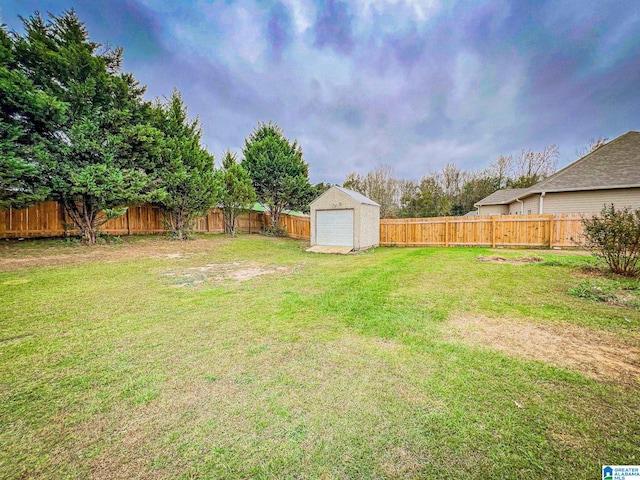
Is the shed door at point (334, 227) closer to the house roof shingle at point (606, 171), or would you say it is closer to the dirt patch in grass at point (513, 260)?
the dirt patch in grass at point (513, 260)

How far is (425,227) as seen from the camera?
14.0 m

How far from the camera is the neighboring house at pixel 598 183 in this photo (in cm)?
1125

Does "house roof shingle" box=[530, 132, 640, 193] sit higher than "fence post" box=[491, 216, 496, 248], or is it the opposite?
"house roof shingle" box=[530, 132, 640, 193]

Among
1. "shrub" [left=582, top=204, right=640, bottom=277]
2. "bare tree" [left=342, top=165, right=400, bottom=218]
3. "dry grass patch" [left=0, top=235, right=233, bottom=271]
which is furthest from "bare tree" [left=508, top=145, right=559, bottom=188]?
"dry grass patch" [left=0, top=235, right=233, bottom=271]

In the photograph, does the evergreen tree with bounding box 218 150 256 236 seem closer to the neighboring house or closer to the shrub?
the shrub

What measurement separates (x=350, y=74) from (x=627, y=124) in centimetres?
1665

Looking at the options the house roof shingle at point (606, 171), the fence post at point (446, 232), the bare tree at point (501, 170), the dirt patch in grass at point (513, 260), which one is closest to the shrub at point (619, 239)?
the dirt patch in grass at point (513, 260)

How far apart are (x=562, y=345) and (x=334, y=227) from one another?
1056 centimetres

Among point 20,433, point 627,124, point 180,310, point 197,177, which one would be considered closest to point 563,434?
point 20,433

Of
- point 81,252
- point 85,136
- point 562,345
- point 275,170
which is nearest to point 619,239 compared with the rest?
point 562,345

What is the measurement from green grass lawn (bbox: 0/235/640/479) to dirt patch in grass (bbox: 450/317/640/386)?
0.02 m

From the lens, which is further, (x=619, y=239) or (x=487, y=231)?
(x=487, y=231)

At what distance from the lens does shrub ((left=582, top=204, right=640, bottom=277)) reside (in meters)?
5.68

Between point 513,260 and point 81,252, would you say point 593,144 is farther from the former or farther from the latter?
point 81,252
